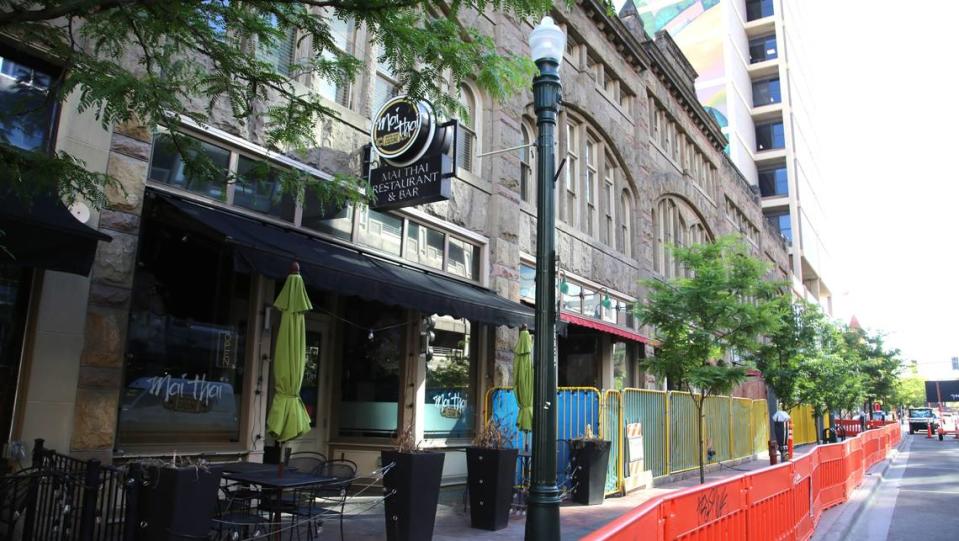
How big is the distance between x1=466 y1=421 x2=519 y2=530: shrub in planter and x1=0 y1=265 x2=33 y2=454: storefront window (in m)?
4.88

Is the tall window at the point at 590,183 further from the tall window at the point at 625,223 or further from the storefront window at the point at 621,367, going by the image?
the storefront window at the point at 621,367

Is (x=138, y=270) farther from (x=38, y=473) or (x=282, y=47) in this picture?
(x=282, y=47)

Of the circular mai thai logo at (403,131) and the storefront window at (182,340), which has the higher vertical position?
the circular mai thai logo at (403,131)

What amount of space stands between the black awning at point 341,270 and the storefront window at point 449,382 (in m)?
1.33

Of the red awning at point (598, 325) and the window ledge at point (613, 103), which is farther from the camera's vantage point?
the window ledge at point (613, 103)

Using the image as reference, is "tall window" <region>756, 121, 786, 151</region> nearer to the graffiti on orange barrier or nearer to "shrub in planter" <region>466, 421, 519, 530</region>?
"shrub in planter" <region>466, 421, 519, 530</region>

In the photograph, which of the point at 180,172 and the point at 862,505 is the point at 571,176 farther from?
the point at 180,172

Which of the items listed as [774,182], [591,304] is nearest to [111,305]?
[591,304]

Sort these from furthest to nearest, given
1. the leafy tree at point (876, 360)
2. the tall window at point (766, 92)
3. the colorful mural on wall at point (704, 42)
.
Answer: the tall window at point (766, 92), the colorful mural on wall at point (704, 42), the leafy tree at point (876, 360)

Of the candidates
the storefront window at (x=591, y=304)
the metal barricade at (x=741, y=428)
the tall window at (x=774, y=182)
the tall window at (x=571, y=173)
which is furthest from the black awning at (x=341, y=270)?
the tall window at (x=774, y=182)

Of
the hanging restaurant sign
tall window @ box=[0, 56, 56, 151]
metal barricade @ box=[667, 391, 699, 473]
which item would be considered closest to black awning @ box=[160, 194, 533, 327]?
the hanging restaurant sign

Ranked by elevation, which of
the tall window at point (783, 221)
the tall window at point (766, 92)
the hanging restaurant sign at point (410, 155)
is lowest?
the hanging restaurant sign at point (410, 155)

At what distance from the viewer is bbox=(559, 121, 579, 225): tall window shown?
53.9 ft

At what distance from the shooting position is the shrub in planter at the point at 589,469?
34.1 feet
